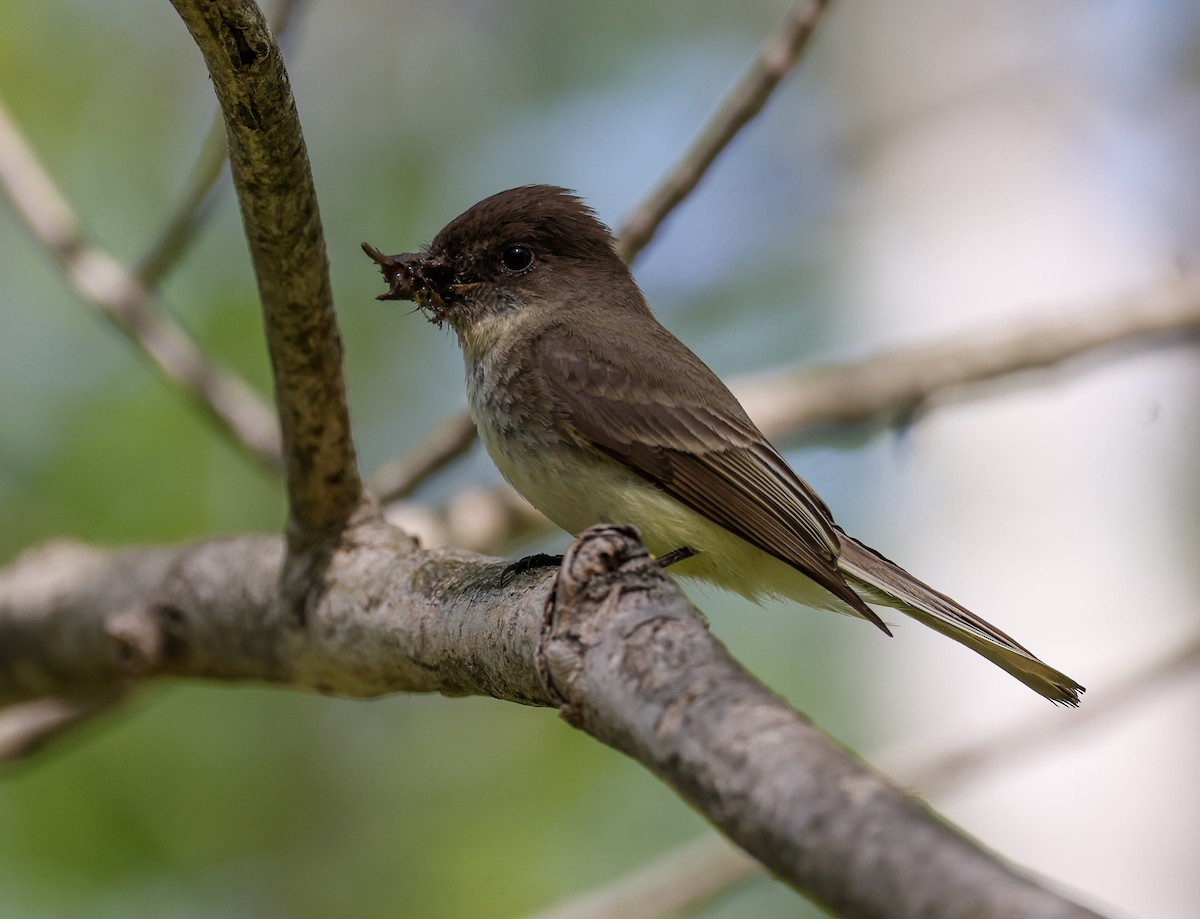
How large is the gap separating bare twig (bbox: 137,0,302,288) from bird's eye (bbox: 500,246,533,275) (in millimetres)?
1055

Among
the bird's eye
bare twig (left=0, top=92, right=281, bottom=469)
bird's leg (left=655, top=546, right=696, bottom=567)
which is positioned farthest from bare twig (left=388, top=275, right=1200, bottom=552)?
bird's leg (left=655, top=546, right=696, bottom=567)

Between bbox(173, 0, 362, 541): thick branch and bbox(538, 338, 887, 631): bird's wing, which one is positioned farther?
bbox(538, 338, 887, 631): bird's wing

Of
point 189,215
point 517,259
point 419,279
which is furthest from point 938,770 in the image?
point 189,215

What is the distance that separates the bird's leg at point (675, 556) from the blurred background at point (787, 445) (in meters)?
1.76

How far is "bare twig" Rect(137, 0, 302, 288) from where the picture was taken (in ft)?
14.4

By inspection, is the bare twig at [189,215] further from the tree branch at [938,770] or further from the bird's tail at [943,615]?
the tree branch at [938,770]

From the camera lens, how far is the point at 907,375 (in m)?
4.70

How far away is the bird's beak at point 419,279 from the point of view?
3773mm

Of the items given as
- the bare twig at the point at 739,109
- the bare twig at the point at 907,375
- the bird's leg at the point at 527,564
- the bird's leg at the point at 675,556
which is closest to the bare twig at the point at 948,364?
the bare twig at the point at 907,375

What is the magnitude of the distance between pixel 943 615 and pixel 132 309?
3.11 meters

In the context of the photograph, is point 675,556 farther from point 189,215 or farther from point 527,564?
point 189,215

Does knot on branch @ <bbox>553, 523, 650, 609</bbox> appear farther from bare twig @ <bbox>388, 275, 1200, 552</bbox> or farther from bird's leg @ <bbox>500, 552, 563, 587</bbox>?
bare twig @ <bbox>388, 275, 1200, 552</bbox>

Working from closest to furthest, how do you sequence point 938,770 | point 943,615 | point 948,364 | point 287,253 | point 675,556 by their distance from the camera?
point 287,253, point 675,556, point 943,615, point 938,770, point 948,364

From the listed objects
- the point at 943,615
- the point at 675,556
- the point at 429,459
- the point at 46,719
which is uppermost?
the point at 429,459
